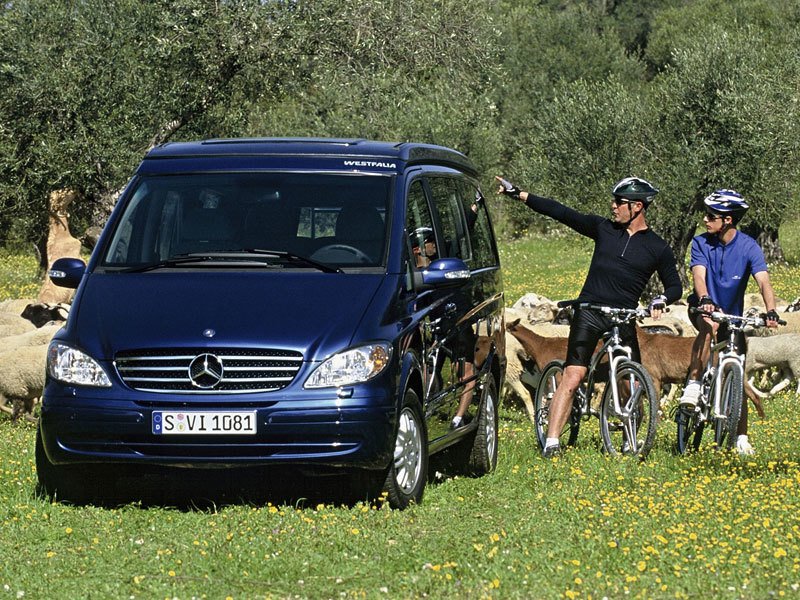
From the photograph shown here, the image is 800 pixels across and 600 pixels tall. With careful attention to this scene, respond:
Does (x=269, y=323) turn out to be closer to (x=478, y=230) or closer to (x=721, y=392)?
(x=478, y=230)

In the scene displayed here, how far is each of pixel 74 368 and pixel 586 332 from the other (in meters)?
4.34

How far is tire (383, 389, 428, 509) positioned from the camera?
25.4 ft

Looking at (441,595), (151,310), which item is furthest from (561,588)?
(151,310)

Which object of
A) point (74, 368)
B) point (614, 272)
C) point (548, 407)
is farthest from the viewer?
point (548, 407)

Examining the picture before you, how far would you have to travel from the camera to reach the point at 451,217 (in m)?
9.59

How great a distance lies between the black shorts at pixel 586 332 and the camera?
33.8 feet

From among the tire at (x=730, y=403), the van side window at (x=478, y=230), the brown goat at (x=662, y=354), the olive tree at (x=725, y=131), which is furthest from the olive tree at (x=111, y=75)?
the tire at (x=730, y=403)

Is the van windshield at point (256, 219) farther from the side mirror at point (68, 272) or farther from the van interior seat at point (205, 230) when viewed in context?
the side mirror at point (68, 272)

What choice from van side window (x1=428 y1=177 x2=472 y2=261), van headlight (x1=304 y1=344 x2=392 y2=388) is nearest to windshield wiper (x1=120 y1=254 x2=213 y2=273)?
van headlight (x1=304 y1=344 x2=392 y2=388)

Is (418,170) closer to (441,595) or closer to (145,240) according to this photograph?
(145,240)

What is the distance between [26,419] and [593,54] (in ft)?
179

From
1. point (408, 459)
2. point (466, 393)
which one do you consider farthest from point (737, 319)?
point (408, 459)

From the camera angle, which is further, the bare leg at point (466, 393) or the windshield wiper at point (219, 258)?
the bare leg at point (466, 393)

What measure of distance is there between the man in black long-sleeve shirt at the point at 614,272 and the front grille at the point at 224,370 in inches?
139
